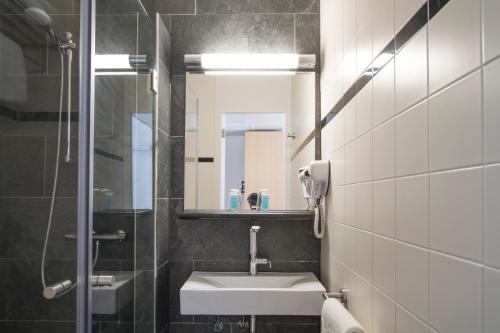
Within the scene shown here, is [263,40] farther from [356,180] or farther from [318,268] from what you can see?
[318,268]

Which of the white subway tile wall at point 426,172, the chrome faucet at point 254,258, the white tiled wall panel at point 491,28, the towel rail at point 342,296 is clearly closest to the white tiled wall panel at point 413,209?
the white subway tile wall at point 426,172

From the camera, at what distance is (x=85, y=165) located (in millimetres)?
1051

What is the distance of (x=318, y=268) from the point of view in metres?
1.91

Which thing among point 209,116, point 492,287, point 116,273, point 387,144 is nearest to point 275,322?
point 116,273

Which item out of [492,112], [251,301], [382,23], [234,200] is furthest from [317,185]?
[492,112]

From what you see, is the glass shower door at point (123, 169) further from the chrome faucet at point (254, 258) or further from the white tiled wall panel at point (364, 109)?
the white tiled wall panel at point (364, 109)

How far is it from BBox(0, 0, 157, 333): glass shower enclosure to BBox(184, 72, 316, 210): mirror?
781 mm

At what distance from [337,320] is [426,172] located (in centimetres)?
64

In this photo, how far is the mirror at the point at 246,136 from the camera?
1.93 meters

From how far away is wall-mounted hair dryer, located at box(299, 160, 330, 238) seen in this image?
5.48ft

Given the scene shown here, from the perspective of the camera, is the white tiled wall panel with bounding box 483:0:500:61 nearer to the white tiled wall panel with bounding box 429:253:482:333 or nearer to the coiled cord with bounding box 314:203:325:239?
the white tiled wall panel with bounding box 429:253:482:333

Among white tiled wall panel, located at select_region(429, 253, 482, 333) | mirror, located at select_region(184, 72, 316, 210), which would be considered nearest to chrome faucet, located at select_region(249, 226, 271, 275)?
mirror, located at select_region(184, 72, 316, 210)

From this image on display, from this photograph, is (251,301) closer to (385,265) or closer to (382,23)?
(385,265)

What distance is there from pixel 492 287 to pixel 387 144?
49 centimetres
